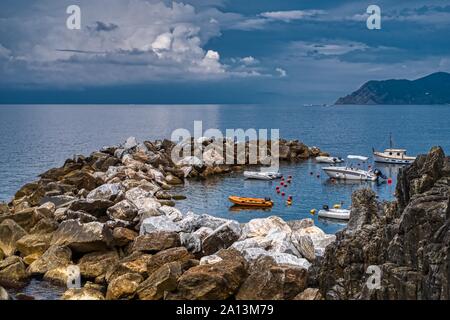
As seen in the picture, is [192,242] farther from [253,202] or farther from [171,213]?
[253,202]

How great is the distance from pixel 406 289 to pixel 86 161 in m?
70.4

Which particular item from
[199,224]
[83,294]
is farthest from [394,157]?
[83,294]

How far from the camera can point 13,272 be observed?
3212cm

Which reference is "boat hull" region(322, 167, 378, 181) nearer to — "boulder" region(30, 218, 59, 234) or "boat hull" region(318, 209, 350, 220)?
"boat hull" region(318, 209, 350, 220)

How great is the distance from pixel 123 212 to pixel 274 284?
1774 cm

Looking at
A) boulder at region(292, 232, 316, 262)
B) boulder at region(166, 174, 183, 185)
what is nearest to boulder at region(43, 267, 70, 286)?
boulder at region(292, 232, 316, 262)

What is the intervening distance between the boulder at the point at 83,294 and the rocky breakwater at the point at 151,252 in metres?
0.05

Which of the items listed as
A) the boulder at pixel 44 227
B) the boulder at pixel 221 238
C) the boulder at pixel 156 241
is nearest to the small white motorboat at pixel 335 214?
the boulder at pixel 221 238

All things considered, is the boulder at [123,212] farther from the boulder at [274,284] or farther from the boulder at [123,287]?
the boulder at [274,284]

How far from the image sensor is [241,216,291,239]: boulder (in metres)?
37.3

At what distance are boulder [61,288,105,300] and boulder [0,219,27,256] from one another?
1050 cm
